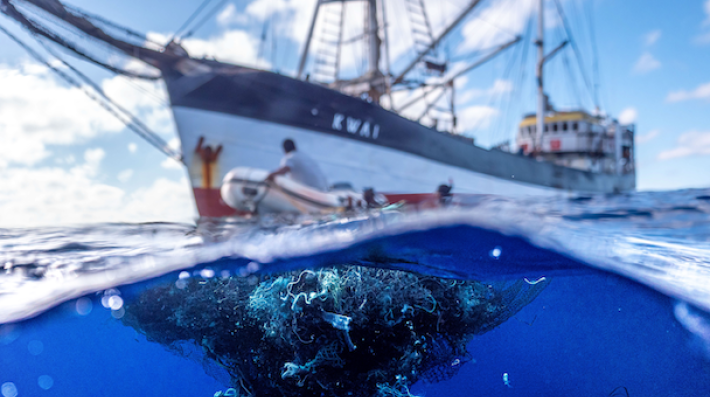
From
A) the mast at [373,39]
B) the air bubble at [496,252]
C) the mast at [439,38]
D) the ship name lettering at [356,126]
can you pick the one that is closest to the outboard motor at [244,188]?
the ship name lettering at [356,126]

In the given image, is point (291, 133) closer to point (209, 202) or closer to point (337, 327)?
point (209, 202)

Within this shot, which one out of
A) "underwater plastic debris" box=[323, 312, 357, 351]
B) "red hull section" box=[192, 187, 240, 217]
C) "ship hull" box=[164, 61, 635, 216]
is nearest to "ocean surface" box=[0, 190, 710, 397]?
"underwater plastic debris" box=[323, 312, 357, 351]

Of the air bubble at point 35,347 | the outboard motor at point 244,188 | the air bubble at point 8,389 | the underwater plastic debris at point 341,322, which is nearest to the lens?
the underwater plastic debris at point 341,322

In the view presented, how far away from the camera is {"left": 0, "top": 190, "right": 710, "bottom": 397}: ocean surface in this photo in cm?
486

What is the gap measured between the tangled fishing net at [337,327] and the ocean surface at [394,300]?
2cm

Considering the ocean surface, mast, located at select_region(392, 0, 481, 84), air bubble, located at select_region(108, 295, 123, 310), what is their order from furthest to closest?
mast, located at select_region(392, 0, 481, 84) → air bubble, located at select_region(108, 295, 123, 310) → the ocean surface

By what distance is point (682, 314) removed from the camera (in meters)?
7.38

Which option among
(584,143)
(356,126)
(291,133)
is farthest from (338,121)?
(584,143)

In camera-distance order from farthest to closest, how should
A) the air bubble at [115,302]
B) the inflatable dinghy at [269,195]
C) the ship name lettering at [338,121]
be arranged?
the ship name lettering at [338,121] → the inflatable dinghy at [269,195] → the air bubble at [115,302]

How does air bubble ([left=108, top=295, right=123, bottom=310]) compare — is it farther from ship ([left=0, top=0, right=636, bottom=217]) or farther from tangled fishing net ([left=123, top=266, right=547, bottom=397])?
ship ([left=0, top=0, right=636, bottom=217])

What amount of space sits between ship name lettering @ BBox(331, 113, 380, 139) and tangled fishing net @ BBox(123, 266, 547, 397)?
10.7 m

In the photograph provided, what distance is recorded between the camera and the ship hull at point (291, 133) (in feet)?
47.8

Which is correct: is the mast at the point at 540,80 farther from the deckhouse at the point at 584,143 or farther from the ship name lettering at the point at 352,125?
the ship name lettering at the point at 352,125

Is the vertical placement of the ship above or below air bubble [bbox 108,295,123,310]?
above
